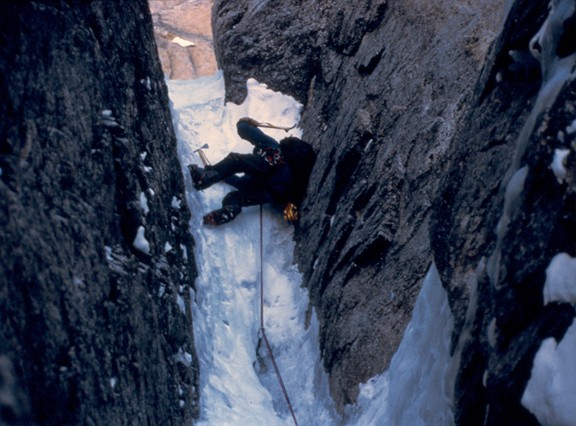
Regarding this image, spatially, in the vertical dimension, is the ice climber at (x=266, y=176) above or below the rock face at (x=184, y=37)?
above

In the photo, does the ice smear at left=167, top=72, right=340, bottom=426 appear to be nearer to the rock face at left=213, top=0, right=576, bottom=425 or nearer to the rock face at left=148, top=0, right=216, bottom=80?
the rock face at left=213, top=0, right=576, bottom=425

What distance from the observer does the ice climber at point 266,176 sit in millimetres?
6883

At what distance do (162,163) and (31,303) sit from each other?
2.72 meters

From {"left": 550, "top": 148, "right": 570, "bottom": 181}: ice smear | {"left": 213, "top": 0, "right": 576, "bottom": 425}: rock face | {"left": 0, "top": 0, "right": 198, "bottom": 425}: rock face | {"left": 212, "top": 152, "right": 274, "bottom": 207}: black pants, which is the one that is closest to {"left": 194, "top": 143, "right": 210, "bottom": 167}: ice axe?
{"left": 212, "top": 152, "right": 274, "bottom": 207}: black pants

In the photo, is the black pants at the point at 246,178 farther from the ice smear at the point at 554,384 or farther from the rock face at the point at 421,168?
the ice smear at the point at 554,384

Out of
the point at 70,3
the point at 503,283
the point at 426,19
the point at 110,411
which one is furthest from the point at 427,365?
the point at 426,19

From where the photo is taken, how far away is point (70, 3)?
274 cm

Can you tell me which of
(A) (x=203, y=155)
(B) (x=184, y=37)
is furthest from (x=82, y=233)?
(B) (x=184, y=37)

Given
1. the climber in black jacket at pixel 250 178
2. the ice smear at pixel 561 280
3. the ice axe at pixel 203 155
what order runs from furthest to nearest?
the ice axe at pixel 203 155 → the climber in black jacket at pixel 250 178 → the ice smear at pixel 561 280

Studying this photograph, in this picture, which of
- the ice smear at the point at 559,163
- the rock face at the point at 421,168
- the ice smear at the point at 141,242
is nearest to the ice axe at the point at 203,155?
the rock face at the point at 421,168

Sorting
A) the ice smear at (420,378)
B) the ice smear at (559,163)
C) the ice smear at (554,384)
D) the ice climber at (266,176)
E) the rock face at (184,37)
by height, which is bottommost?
the rock face at (184,37)

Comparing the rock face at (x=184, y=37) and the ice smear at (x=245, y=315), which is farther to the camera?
the rock face at (x=184, y=37)

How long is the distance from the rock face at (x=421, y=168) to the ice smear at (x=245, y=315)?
319mm

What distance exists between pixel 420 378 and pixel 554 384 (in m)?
1.48
